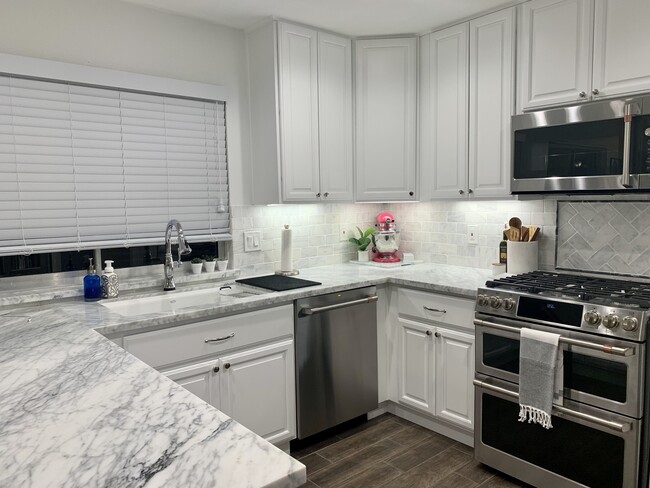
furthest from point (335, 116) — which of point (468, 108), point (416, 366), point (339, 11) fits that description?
point (416, 366)

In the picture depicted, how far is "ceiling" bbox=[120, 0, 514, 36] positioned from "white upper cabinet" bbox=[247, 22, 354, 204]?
0.11 m

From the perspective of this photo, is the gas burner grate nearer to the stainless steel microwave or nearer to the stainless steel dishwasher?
the stainless steel microwave

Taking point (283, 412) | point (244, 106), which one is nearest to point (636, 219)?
point (283, 412)

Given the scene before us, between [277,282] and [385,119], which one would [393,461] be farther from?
[385,119]

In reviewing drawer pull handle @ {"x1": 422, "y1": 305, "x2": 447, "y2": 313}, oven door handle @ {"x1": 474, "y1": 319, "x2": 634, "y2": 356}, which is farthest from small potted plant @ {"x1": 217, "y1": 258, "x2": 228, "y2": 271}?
oven door handle @ {"x1": 474, "y1": 319, "x2": 634, "y2": 356}

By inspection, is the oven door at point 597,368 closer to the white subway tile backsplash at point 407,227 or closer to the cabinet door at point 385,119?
the white subway tile backsplash at point 407,227

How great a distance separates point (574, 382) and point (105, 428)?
1.97m

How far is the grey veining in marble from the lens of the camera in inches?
34.1

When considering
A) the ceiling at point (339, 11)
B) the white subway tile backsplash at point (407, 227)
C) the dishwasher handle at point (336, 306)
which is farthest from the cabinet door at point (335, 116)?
the dishwasher handle at point (336, 306)

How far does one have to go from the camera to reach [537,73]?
110 inches

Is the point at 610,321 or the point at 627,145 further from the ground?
the point at 627,145

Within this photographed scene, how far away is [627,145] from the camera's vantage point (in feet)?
7.67

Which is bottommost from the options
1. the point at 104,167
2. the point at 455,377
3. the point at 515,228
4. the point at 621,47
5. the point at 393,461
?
the point at 393,461

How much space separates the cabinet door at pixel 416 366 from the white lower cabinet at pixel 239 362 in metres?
0.78
